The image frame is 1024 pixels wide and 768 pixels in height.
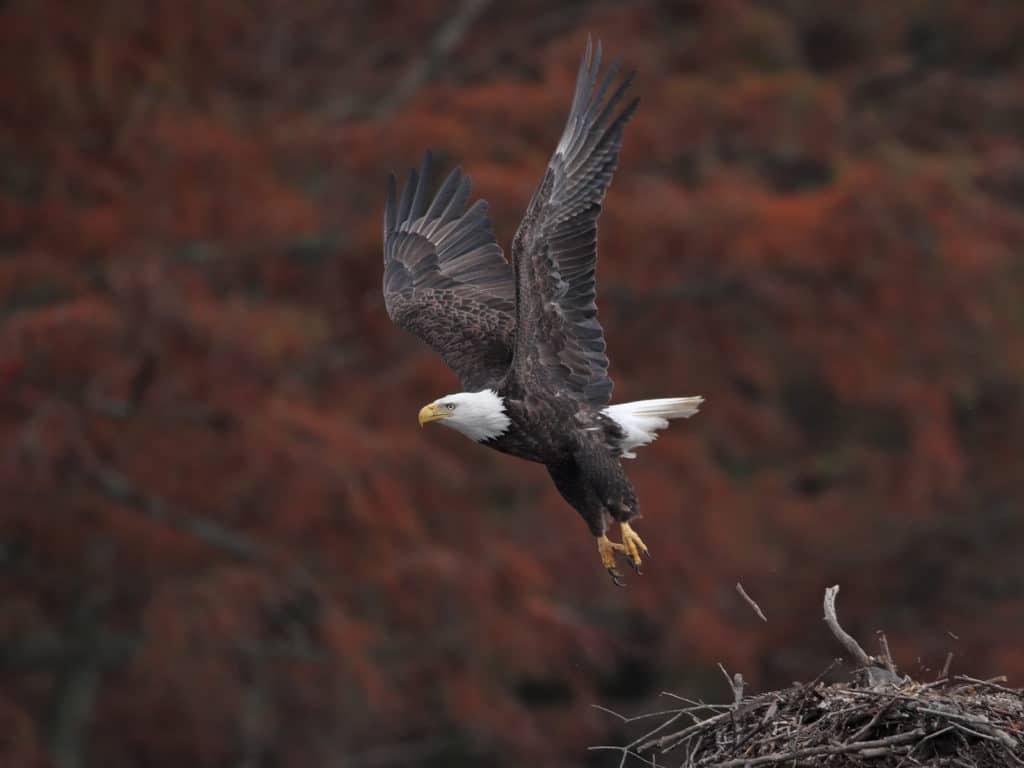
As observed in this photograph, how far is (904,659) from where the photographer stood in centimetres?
1827

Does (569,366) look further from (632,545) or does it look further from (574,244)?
(632,545)

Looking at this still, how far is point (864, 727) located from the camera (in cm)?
708

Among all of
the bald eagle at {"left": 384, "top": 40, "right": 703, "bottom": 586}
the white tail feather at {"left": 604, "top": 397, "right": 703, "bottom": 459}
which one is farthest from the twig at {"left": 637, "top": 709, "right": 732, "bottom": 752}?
the white tail feather at {"left": 604, "top": 397, "right": 703, "bottom": 459}

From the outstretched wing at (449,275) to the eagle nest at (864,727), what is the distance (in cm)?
219

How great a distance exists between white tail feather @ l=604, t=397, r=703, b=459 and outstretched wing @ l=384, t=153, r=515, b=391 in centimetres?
56

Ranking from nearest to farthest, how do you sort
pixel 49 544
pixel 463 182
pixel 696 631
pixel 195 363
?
1. pixel 463 182
2. pixel 195 363
3. pixel 49 544
4. pixel 696 631

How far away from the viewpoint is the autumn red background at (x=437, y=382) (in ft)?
51.6

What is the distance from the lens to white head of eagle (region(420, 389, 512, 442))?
330 inches

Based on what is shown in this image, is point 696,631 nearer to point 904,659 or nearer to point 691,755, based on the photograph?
point 904,659

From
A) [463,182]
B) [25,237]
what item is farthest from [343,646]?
[463,182]

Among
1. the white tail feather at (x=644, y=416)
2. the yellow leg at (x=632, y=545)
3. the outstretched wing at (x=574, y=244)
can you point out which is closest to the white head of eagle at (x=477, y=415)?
the outstretched wing at (x=574, y=244)

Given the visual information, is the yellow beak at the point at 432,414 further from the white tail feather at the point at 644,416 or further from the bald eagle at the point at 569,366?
the white tail feather at the point at 644,416

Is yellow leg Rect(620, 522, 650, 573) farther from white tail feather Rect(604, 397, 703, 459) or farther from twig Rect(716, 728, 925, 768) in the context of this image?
twig Rect(716, 728, 925, 768)

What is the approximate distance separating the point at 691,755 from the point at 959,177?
11.0 m
